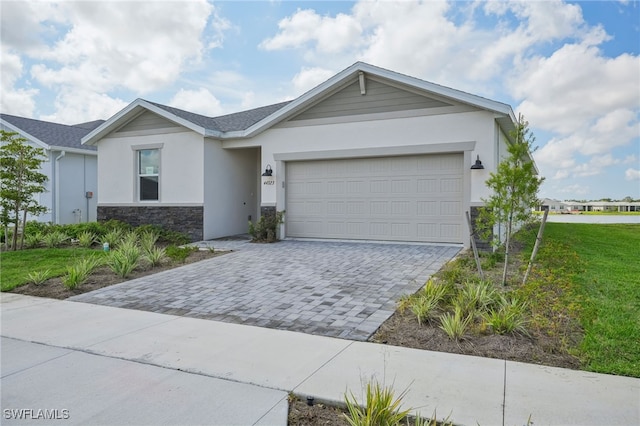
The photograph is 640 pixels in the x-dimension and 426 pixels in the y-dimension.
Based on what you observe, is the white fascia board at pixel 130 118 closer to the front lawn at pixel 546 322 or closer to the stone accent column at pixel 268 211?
the stone accent column at pixel 268 211

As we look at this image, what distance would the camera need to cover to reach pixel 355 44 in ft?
48.4

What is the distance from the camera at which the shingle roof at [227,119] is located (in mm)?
13594

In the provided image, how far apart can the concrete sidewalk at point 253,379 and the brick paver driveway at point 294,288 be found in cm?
58

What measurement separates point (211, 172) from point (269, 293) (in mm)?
7714

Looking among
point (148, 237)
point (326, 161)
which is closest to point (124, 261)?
point (148, 237)

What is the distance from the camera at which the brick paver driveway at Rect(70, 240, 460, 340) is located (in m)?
5.53

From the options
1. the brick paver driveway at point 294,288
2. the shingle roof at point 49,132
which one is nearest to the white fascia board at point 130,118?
the shingle roof at point 49,132

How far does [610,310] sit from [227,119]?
1348 cm

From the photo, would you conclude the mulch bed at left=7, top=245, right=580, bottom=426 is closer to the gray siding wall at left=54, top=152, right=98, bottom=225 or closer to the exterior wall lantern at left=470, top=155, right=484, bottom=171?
the exterior wall lantern at left=470, top=155, right=484, bottom=171

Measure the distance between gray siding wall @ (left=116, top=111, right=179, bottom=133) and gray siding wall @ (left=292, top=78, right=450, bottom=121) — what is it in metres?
4.69

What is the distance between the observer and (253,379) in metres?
3.70

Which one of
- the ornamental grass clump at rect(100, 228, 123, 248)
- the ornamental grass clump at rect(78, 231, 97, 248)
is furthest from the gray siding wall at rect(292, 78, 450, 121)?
the ornamental grass clump at rect(78, 231, 97, 248)

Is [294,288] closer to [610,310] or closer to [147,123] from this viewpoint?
[610,310]

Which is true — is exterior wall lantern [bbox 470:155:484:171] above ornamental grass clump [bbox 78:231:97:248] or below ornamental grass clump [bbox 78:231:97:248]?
above
